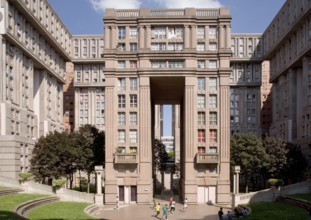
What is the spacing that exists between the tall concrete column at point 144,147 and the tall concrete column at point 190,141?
6074 mm

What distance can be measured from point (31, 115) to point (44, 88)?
11.0m

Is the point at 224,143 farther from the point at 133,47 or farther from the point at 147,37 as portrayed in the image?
the point at 133,47

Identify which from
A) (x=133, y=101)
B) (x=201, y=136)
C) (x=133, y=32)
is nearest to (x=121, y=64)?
(x=133, y=32)

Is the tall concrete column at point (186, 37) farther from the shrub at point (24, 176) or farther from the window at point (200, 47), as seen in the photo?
the shrub at point (24, 176)

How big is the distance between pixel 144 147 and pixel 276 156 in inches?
1032

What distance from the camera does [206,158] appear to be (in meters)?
60.1

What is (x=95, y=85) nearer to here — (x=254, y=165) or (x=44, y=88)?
(x=44, y=88)

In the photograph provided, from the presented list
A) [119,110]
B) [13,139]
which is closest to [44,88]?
[13,139]

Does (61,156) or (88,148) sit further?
(88,148)

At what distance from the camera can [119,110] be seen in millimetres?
62531

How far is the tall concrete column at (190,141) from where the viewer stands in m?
60.6

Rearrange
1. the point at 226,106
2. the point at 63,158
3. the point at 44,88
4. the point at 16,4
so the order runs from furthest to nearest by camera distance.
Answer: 1. the point at 44,88
2. the point at 16,4
3. the point at 63,158
4. the point at 226,106

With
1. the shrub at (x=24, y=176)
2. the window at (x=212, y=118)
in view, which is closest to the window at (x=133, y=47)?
the window at (x=212, y=118)

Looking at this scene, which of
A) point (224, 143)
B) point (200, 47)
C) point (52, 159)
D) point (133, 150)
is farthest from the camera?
point (52, 159)
